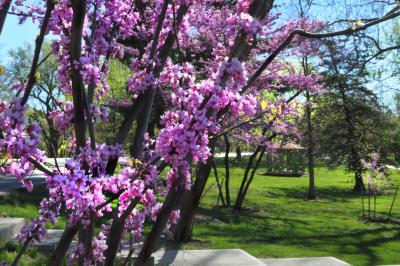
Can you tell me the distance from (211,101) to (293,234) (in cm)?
781

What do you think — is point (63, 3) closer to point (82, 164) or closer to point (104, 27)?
point (104, 27)

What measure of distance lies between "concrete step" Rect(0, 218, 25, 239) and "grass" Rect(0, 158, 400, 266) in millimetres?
538

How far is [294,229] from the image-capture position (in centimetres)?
920

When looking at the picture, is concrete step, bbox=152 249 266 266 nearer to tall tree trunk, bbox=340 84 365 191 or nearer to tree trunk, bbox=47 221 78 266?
tree trunk, bbox=47 221 78 266

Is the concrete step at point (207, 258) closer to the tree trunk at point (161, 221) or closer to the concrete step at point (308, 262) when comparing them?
the concrete step at point (308, 262)

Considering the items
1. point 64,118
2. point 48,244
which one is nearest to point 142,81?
point 64,118

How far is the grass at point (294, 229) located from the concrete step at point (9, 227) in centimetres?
54

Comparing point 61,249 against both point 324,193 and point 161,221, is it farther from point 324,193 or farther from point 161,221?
point 324,193

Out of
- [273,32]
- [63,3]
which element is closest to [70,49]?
[63,3]

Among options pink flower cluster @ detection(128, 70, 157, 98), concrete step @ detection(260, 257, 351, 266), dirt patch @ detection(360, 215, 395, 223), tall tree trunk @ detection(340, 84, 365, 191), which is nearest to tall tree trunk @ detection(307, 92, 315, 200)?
tall tree trunk @ detection(340, 84, 365, 191)

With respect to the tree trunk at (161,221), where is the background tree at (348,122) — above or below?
above

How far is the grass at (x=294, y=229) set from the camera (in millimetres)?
6680

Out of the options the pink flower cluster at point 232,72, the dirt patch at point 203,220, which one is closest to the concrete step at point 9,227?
the pink flower cluster at point 232,72

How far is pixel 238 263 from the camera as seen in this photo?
158 inches
